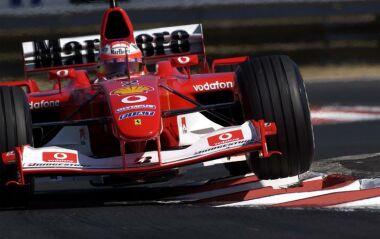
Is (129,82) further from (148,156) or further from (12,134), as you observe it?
(12,134)

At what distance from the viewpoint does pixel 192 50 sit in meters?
10.7

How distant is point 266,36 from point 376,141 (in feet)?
16.6

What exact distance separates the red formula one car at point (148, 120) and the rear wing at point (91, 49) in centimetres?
64

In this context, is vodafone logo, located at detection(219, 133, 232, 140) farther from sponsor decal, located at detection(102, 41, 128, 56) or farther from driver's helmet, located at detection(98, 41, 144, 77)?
sponsor decal, located at detection(102, 41, 128, 56)

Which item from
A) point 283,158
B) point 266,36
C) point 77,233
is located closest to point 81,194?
point 283,158

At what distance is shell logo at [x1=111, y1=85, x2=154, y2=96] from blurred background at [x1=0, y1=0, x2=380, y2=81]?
7.58m

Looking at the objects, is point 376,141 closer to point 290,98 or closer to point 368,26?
point 290,98

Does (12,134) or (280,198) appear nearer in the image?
(280,198)

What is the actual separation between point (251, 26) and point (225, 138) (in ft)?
27.5

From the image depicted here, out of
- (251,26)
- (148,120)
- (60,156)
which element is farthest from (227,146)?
(251,26)

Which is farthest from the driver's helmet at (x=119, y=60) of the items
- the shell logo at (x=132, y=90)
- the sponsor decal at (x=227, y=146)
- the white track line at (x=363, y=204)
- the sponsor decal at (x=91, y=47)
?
the white track line at (x=363, y=204)

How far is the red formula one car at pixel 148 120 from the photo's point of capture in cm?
739

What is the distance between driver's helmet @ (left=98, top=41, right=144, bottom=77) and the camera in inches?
367

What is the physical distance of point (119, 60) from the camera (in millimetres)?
9328
